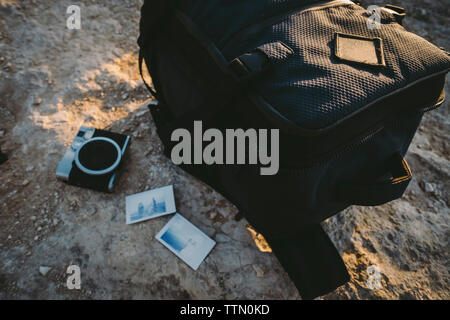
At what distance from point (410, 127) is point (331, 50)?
0.46 m

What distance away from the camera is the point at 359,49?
0.89 m

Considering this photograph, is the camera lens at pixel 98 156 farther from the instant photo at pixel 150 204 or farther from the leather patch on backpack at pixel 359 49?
the leather patch on backpack at pixel 359 49

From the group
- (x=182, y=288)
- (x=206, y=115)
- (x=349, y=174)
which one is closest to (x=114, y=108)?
(x=206, y=115)

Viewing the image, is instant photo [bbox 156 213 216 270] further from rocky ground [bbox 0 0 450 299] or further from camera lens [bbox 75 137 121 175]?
camera lens [bbox 75 137 121 175]

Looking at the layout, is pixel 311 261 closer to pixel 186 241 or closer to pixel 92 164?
pixel 186 241

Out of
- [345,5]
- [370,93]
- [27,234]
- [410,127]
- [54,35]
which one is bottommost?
[27,234]

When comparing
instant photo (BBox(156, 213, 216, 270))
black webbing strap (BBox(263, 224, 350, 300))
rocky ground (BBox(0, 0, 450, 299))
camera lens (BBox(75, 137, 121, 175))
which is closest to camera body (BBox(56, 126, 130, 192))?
camera lens (BBox(75, 137, 121, 175))

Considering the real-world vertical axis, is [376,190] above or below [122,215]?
above

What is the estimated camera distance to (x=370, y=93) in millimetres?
810

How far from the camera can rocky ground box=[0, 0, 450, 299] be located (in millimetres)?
1170

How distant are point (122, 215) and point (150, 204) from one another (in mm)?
144

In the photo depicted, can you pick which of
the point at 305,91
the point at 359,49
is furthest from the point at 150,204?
the point at 359,49

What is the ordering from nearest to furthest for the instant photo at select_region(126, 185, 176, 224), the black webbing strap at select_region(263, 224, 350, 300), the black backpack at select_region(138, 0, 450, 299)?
the black backpack at select_region(138, 0, 450, 299) < the black webbing strap at select_region(263, 224, 350, 300) < the instant photo at select_region(126, 185, 176, 224)

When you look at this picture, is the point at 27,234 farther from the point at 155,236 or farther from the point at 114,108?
the point at 114,108
